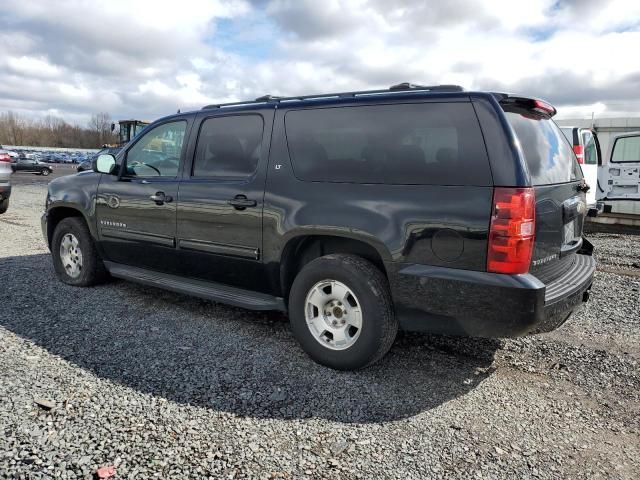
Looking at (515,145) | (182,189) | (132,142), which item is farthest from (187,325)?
(515,145)

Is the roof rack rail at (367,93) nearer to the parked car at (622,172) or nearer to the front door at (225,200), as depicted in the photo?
the front door at (225,200)

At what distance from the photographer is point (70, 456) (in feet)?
7.89

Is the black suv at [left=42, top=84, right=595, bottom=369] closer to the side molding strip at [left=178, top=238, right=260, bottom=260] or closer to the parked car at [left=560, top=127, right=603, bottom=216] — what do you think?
the side molding strip at [left=178, top=238, right=260, bottom=260]

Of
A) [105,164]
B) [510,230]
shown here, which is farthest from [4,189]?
[510,230]

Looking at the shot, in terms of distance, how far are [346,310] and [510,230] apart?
119 centimetres

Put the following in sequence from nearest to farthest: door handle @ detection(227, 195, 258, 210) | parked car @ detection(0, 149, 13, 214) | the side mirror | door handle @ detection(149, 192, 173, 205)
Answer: door handle @ detection(227, 195, 258, 210) < door handle @ detection(149, 192, 173, 205) < the side mirror < parked car @ detection(0, 149, 13, 214)

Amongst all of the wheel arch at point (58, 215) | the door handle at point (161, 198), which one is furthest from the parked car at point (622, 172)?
the wheel arch at point (58, 215)

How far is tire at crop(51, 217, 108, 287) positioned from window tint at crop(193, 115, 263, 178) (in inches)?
69.5

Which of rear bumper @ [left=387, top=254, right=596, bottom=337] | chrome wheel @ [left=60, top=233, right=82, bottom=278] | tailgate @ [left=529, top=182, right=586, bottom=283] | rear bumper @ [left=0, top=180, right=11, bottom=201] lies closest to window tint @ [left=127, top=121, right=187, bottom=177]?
chrome wheel @ [left=60, top=233, right=82, bottom=278]

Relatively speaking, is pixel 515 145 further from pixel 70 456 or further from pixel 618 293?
pixel 618 293

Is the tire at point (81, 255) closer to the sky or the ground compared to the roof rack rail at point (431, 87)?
closer to the ground

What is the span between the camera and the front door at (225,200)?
3.86 metres

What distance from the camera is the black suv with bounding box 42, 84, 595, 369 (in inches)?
113

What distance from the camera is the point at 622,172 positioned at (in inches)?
464
